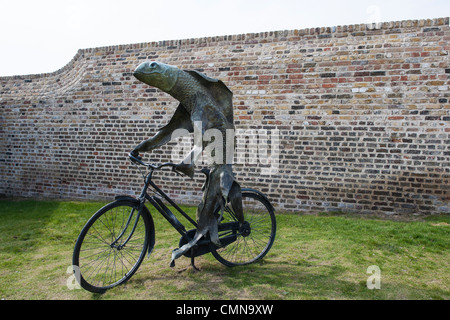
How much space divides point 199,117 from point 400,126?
167 inches

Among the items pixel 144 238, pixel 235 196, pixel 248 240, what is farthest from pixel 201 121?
pixel 248 240

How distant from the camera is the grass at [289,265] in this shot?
2.96m

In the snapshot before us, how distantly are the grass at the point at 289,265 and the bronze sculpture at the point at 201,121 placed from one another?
1.32ft

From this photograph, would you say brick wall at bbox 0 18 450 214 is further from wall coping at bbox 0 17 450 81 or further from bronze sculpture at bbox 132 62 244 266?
bronze sculpture at bbox 132 62 244 266

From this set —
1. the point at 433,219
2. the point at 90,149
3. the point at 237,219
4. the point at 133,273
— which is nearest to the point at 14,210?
the point at 90,149

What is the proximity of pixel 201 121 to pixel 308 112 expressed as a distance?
3614mm

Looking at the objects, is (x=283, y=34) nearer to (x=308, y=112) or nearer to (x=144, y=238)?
(x=308, y=112)

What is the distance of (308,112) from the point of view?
626 cm

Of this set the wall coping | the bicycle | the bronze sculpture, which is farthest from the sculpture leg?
the wall coping

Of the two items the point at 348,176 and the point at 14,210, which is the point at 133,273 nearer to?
the point at 348,176

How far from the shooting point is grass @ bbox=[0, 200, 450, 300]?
2955mm

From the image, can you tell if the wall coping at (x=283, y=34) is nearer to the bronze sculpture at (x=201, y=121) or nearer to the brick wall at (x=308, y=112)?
the brick wall at (x=308, y=112)

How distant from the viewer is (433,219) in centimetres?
548

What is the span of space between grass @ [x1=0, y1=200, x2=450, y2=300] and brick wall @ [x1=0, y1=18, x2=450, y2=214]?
762mm
